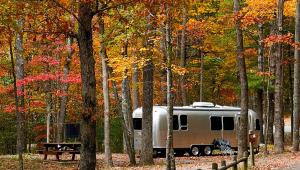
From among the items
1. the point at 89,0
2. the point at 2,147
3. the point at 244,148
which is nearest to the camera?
the point at 89,0

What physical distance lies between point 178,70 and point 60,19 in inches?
200

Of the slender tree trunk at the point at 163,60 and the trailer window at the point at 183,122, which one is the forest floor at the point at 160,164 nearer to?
the slender tree trunk at the point at 163,60

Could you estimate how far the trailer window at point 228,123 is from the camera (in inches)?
1175

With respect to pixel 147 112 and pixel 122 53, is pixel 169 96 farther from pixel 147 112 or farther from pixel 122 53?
pixel 122 53

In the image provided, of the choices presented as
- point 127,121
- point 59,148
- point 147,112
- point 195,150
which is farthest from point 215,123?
point 59,148

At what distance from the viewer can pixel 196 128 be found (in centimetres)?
2886

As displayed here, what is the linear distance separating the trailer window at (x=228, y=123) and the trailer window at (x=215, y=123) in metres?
0.31

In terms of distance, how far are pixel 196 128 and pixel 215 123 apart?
1.39 metres

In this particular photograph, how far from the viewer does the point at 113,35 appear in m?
13.9

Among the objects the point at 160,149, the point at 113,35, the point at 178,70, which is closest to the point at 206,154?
the point at 160,149

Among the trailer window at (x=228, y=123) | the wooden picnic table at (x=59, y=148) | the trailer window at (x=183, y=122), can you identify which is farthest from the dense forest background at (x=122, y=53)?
the trailer window at (x=183, y=122)

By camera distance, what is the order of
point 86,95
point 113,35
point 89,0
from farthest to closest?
1. point 113,35
2. point 86,95
3. point 89,0

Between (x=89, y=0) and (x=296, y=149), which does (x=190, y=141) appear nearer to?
(x=296, y=149)

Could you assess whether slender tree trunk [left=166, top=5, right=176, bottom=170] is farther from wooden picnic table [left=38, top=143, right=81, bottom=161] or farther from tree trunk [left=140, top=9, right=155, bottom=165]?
wooden picnic table [left=38, top=143, right=81, bottom=161]
